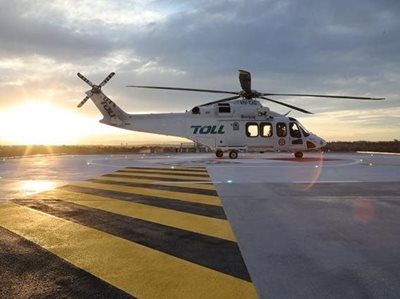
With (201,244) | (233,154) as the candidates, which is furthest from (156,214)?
(233,154)

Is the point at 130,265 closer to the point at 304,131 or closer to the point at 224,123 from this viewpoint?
the point at 224,123

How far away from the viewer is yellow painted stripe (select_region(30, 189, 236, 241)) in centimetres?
614

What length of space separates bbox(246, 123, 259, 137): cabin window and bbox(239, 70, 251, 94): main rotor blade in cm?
251

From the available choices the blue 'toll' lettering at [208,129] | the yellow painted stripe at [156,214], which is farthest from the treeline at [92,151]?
the yellow painted stripe at [156,214]

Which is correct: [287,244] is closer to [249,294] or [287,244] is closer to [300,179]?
[249,294]

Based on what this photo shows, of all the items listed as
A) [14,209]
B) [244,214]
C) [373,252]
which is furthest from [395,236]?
[14,209]

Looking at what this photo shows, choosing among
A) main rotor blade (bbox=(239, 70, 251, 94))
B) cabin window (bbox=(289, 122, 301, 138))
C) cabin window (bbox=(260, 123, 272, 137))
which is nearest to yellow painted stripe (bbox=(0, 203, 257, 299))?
main rotor blade (bbox=(239, 70, 251, 94))

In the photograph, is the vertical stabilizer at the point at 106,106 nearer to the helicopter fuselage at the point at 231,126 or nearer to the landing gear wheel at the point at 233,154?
the helicopter fuselage at the point at 231,126

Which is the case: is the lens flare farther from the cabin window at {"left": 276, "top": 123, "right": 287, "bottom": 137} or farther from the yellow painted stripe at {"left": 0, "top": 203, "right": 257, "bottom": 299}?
the cabin window at {"left": 276, "top": 123, "right": 287, "bottom": 137}

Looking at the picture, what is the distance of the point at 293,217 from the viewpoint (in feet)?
22.9

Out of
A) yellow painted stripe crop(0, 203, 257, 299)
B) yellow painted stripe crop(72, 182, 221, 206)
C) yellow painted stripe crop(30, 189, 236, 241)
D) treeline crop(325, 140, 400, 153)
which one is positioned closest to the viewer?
yellow painted stripe crop(0, 203, 257, 299)

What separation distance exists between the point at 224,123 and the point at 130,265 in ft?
75.8

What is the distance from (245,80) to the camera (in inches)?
938

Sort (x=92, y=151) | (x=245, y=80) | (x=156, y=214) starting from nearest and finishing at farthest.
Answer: (x=156, y=214), (x=245, y=80), (x=92, y=151)
